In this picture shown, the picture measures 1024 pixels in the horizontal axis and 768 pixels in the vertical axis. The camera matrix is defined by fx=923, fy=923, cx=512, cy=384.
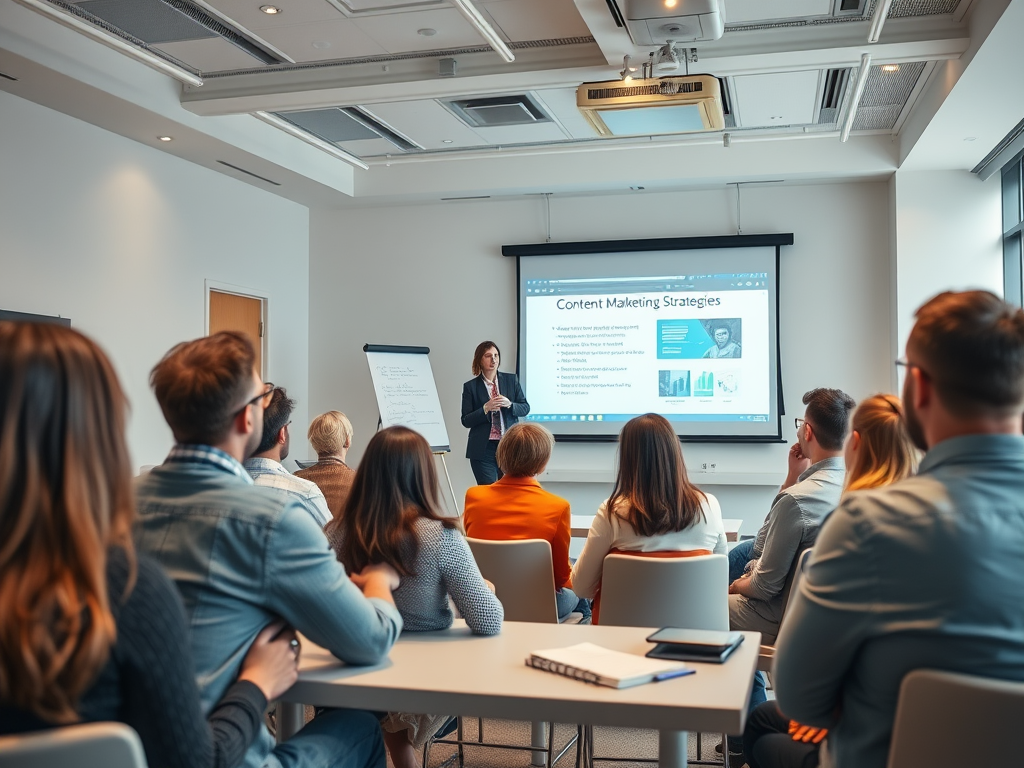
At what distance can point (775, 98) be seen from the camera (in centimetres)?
597

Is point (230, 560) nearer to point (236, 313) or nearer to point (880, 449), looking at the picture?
point (880, 449)

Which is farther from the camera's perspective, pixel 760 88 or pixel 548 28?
pixel 760 88

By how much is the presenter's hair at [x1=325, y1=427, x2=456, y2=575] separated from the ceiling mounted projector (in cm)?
273

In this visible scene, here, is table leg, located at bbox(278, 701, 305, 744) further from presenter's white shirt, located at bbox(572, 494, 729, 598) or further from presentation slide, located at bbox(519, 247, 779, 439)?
presentation slide, located at bbox(519, 247, 779, 439)

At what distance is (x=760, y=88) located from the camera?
577cm

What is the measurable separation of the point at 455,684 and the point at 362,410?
6740 mm

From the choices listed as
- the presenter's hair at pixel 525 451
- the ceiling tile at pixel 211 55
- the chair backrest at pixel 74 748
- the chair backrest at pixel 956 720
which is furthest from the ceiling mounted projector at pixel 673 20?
the chair backrest at pixel 74 748

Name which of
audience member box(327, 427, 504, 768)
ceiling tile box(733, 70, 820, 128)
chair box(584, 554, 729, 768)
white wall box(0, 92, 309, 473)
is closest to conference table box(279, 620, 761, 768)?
audience member box(327, 427, 504, 768)

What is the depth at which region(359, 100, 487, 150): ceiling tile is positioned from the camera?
6.17 meters

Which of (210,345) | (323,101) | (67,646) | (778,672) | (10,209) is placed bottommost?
(778,672)

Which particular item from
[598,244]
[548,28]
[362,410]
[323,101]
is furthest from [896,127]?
[362,410]

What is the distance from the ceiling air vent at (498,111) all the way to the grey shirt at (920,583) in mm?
4996

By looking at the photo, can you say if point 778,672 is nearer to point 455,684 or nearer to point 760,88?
point 455,684

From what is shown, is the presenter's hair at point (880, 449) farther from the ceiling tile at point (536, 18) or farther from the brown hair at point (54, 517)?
the ceiling tile at point (536, 18)
